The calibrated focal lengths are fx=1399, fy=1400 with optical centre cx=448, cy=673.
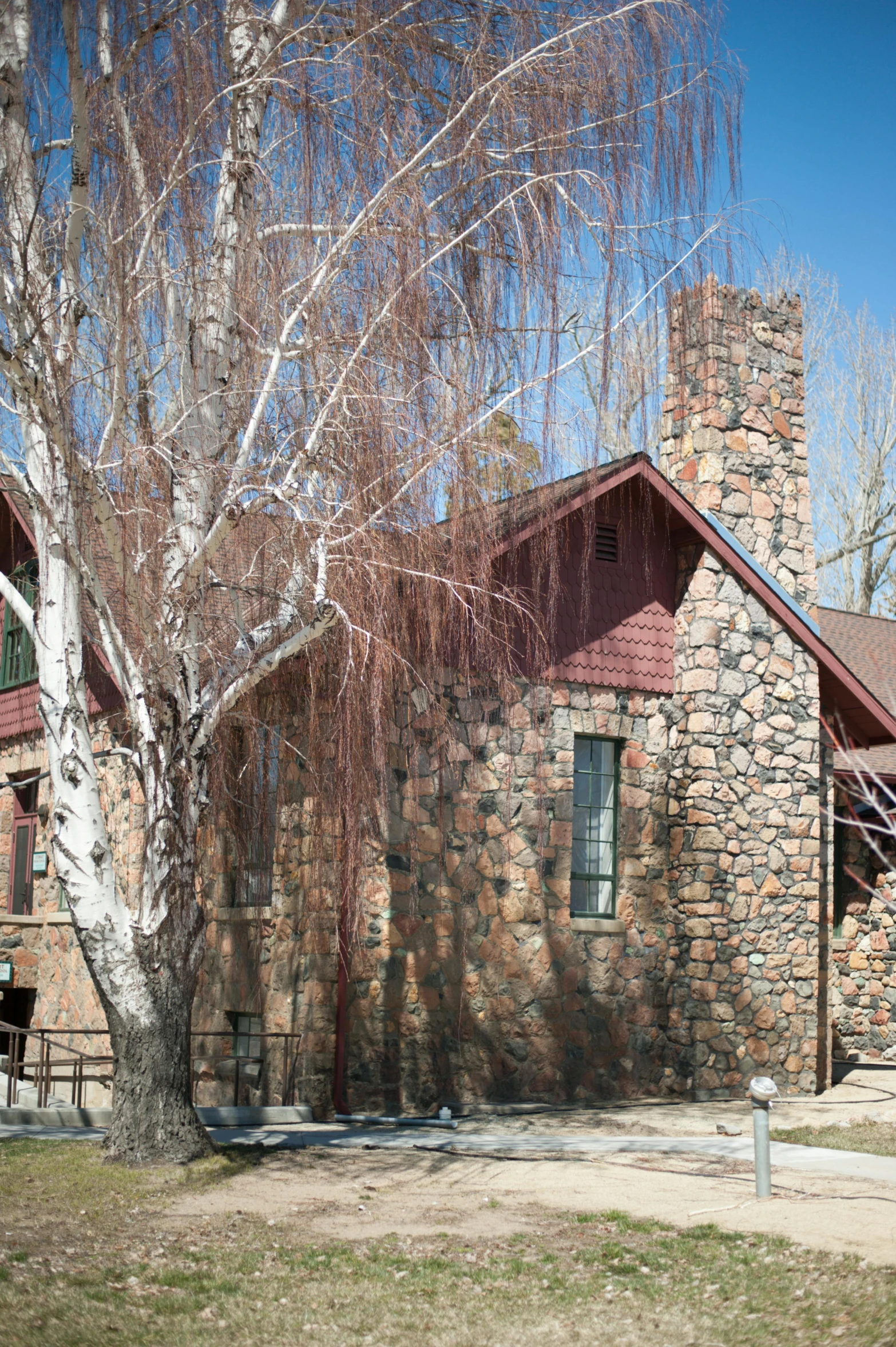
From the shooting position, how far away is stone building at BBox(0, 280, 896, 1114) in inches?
480

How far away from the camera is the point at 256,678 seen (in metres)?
9.14

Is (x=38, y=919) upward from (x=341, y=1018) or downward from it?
upward

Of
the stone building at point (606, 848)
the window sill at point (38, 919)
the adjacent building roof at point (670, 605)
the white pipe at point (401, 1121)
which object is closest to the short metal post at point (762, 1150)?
the white pipe at point (401, 1121)

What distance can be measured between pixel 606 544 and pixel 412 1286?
29.9 ft

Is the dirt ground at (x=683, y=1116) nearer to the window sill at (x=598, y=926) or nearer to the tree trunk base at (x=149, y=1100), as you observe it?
the window sill at (x=598, y=926)

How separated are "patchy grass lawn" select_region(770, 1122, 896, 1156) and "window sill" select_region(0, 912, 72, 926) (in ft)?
25.4

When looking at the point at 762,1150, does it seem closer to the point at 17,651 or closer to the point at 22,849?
the point at 22,849

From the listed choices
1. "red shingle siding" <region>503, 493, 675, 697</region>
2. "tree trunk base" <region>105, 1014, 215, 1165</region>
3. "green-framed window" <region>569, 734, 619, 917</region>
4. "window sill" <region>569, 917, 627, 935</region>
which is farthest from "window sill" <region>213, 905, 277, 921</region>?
"tree trunk base" <region>105, 1014, 215, 1165</region>

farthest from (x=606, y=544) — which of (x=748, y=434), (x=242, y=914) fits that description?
(x=242, y=914)

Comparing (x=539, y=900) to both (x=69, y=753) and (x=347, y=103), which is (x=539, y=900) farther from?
(x=347, y=103)

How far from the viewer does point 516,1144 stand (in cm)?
1051

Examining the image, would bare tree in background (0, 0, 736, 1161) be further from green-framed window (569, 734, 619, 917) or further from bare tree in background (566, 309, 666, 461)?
green-framed window (569, 734, 619, 917)

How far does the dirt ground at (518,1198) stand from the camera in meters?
7.45

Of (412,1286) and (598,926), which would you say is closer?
(412,1286)
